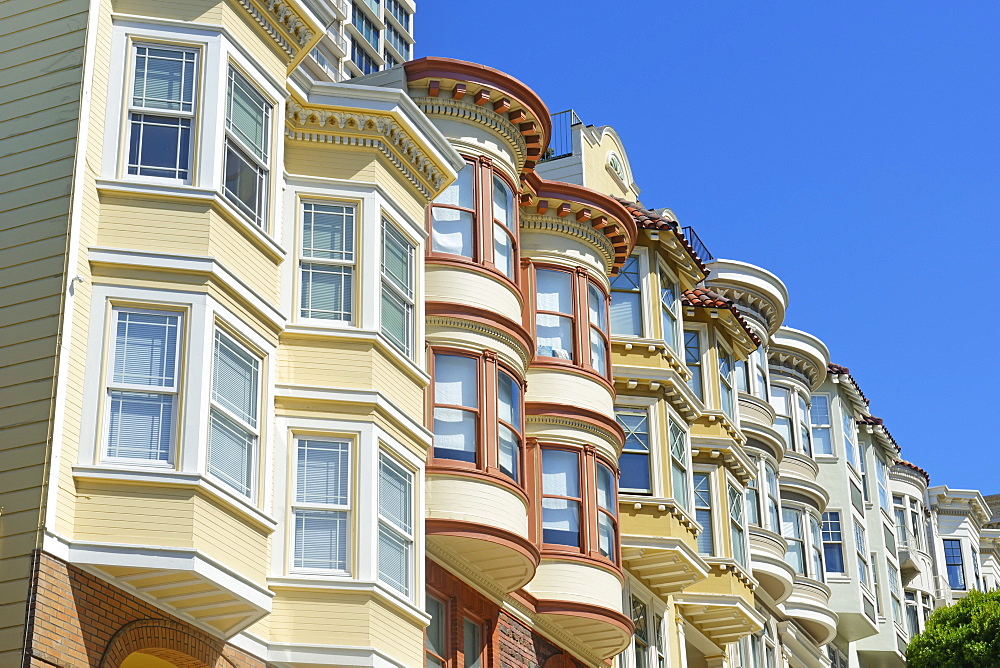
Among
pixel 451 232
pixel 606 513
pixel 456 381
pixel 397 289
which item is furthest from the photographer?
pixel 606 513

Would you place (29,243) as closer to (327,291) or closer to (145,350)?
(145,350)

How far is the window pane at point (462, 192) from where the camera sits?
26969 mm

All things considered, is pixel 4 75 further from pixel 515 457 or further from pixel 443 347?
pixel 515 457

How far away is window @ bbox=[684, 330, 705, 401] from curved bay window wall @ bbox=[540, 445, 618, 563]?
30.5ft

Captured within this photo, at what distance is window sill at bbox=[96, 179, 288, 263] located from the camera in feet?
60.7

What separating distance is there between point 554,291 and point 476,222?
3.87m

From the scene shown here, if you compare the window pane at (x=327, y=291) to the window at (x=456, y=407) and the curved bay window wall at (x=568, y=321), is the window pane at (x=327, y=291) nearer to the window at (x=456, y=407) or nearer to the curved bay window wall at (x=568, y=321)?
the window at (x=456, y=407)

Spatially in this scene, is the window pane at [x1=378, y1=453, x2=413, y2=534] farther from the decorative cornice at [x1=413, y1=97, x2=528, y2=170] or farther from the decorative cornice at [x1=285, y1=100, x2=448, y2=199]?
the decorative cornice at [x1=413, y1=97, x2=528, y2=170]

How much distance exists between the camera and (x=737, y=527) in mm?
37812

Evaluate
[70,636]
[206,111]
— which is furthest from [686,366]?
[70,636]

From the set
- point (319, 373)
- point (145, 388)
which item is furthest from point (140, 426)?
point (319, 373)

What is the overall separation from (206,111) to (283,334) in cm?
350

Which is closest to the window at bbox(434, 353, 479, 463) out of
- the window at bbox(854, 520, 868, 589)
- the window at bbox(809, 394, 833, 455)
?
the window at bbox(854, 520, 868, 589)

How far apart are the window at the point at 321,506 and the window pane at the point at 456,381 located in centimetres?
469
